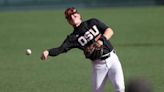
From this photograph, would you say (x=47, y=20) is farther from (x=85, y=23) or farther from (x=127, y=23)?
(x=85, y=23)

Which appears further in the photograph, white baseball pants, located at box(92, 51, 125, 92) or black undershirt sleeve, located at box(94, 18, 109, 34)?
black undershirt sleeve, located at box(94, 18, 109, 34)

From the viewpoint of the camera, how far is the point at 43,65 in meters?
13.2

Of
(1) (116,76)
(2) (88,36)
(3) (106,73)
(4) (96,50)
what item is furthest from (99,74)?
(2) (88,36)

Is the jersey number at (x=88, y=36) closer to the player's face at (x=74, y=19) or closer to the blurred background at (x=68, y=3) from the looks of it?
the player's face at (x=74, y=19)

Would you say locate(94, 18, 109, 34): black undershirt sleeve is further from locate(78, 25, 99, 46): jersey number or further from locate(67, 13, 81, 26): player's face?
locate(67, 13, 81, 26): player's face

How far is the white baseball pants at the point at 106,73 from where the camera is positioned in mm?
6500

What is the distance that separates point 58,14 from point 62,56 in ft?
52.2

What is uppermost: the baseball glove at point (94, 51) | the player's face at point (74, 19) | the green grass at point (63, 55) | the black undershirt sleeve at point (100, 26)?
the player's face at point (74, 19)

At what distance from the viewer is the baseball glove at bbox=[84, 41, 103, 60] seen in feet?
21.0

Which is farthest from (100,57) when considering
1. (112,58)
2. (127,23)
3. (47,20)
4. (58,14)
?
(58,14)

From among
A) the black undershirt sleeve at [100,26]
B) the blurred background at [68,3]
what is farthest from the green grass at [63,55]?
the blurred background at [68,3]

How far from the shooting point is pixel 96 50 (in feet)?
21.1

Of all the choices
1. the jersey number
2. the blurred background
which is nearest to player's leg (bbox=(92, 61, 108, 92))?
the jersey number

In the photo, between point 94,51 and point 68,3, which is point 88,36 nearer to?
point 94,51
